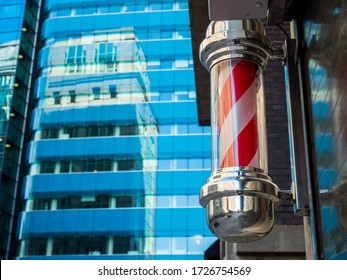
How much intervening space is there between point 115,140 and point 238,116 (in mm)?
46891

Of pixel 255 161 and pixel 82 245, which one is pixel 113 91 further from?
pixel 255 161

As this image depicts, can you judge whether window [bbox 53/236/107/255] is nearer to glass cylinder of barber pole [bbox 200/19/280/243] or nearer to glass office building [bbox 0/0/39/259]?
glass office building [bbox 0/0/39/259]

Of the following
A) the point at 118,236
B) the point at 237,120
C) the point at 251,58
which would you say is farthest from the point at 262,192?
the point at 118,236

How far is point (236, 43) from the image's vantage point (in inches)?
84.7

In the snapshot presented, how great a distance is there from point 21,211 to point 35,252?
4353 millimetres

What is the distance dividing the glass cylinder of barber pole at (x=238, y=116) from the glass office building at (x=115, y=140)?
42.5 metres

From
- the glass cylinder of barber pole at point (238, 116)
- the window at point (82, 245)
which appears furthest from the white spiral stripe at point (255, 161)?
the window at point (82, 245)

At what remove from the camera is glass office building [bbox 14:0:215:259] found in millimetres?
45688

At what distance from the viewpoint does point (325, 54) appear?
7.43 ft

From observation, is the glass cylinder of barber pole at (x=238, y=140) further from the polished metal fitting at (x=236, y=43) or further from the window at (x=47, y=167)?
the window at (x=47, y=167)

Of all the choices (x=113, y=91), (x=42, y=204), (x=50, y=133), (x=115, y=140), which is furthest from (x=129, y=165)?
(x=42, y=204)

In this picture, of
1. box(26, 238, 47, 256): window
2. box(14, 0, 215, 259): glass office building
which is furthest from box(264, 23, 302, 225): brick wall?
box(26, 238, 47, 256): window

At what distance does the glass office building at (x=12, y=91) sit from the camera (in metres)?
47.9

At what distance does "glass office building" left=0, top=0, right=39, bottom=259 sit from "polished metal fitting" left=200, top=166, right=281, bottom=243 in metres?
48.1
